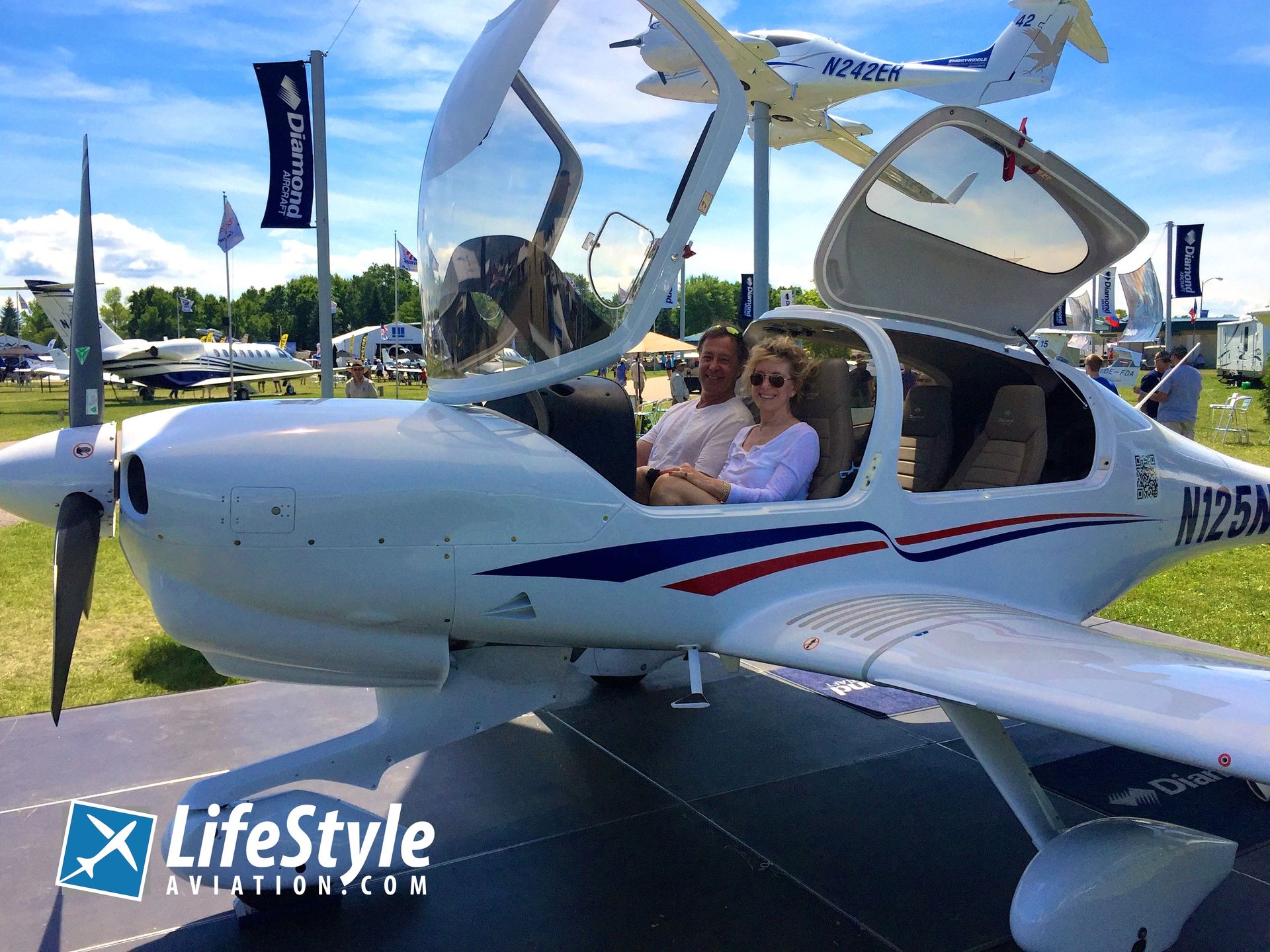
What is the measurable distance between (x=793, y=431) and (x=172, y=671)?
150 inches

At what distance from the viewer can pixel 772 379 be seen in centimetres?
347

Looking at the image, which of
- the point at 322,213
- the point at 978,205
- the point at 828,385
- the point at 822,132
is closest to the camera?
the point at 828,385

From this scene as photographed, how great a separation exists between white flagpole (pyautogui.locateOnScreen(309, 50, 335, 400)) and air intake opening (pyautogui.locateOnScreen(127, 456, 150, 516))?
5266mm

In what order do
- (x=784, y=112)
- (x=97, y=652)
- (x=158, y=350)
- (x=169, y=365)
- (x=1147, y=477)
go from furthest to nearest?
(x=169, y=365), (x=158, y=350), (x=784, y=112), (x=97, y=652), (x=1147, y=477)

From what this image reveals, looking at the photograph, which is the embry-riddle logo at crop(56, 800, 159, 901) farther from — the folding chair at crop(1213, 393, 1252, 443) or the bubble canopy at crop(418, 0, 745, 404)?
the folding chair at crop(1213, 393, 1252, 443)

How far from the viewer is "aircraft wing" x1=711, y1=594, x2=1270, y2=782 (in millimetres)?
2010

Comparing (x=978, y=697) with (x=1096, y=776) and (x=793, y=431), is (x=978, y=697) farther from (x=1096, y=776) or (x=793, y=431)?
(x=1096, y=776)

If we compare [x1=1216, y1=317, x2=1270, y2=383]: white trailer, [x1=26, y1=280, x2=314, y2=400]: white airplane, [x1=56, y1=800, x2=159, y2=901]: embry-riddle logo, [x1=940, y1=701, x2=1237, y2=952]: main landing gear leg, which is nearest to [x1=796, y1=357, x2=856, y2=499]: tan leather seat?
[x1=940, y1=701, x2=1237, y2=952]: main landing gear leg

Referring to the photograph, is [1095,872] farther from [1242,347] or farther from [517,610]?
[1242,347]

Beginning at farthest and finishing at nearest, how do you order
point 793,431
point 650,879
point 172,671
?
1. point 172,671
2. point 793,431
3. point 650,879

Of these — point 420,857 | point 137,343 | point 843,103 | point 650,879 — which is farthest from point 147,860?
point 137,343

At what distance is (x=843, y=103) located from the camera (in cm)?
1123

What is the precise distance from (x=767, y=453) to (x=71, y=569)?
2267 mm

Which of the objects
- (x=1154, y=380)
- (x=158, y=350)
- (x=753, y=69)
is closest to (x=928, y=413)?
(x=753, y=69)
